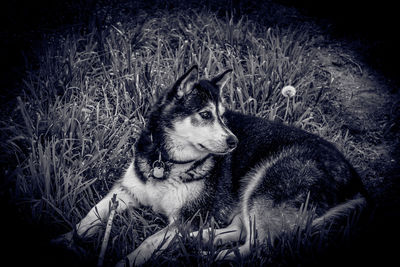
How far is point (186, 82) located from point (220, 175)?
3.09 feet

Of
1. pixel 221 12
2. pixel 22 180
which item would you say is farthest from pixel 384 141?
pixel 22 180

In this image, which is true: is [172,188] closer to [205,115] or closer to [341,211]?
[205,115]

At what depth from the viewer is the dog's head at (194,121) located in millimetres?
2381

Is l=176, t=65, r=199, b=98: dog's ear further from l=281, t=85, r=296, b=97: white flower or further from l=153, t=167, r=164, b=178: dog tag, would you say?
l=281, t=85, r=296, b=97: white flower

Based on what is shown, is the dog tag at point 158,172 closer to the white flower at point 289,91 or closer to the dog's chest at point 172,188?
the dog's chest at point 172,188

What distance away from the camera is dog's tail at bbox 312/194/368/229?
84.5 inches

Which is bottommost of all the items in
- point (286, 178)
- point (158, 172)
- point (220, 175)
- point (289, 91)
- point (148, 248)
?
point (148, 248)

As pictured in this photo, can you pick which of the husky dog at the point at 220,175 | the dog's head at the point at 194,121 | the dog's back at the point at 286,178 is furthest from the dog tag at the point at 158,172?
the dog's back at the point at 286,178

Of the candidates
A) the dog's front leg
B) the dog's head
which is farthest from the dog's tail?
the dog's front leg

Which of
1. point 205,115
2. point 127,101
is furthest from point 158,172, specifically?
point 127,101

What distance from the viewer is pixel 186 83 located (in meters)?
2.47

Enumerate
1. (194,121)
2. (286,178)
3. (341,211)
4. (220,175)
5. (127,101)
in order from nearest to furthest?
(341,211) → (286,178) → (194,121) → (220,175) → (127,101)

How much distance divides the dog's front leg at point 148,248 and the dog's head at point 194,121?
69cm

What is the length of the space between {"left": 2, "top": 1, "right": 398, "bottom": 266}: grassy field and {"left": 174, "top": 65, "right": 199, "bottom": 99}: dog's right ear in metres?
0.88
